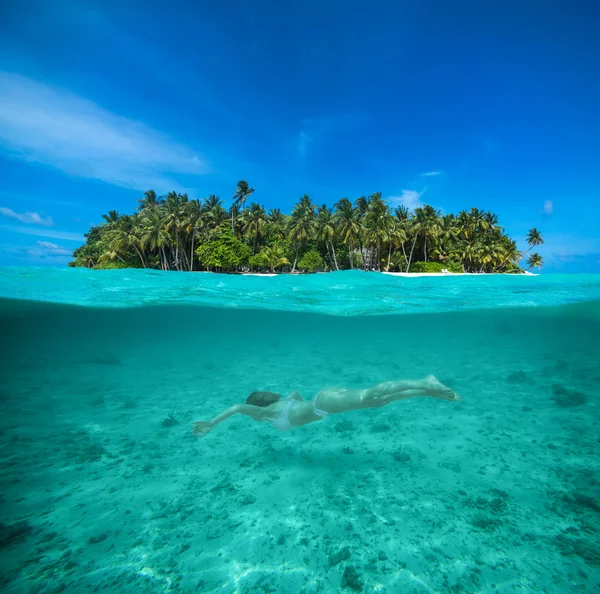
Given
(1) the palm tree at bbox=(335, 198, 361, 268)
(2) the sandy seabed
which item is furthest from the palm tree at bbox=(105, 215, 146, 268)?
(2) the sandy seabed

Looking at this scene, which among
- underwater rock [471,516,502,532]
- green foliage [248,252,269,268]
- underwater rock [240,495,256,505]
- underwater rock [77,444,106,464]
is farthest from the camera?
green foliage [248,252,269,268]

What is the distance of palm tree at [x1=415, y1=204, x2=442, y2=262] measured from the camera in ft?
178

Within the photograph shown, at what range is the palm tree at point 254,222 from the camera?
54375 millimetres

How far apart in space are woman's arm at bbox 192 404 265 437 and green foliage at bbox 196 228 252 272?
142 ft

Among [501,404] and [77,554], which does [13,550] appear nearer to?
[77,554]

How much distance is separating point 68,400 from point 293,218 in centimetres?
4797

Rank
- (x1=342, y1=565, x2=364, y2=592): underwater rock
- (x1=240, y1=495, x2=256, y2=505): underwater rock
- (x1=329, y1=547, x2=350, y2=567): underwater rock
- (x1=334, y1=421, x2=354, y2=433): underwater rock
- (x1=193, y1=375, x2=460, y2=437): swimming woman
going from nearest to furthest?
(x1=342, y1=565, x2=364, y2=592): underwater rock → (x1=329, y1=547, x2=350, y2=567): underwater rock → (x1=240, y1=495, x2=256, y2=505): underwater rock → (x1=193, y1=375, x2=460, y2=437): swimming woman → (x1=334, y1=421, x2=354, y2=433): underwater rock

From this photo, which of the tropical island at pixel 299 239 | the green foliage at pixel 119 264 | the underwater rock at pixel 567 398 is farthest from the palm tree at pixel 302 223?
the underwater rock at pixel 567 398

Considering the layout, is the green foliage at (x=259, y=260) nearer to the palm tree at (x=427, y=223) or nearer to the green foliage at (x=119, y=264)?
the green foliage at (x=119, y=264)

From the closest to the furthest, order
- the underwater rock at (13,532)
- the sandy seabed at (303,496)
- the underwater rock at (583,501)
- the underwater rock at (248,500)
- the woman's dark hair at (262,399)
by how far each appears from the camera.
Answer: the sandy seabed at (303,496) < the underwater rock at (13,532) < the underwater rock at (583,501) < the underwater rock at (248,500) < the woman's dark hair at (262,399)

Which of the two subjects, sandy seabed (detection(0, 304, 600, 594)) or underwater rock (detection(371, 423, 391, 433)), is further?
underwater rock (detection(371, 423, 391, 433))

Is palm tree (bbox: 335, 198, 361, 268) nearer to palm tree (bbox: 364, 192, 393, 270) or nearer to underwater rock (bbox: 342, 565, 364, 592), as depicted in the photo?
palm tree (bbox: 364, 192, 393, 270)

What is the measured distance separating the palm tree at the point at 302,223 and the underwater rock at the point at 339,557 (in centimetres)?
5078

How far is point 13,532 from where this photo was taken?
4.59 m
